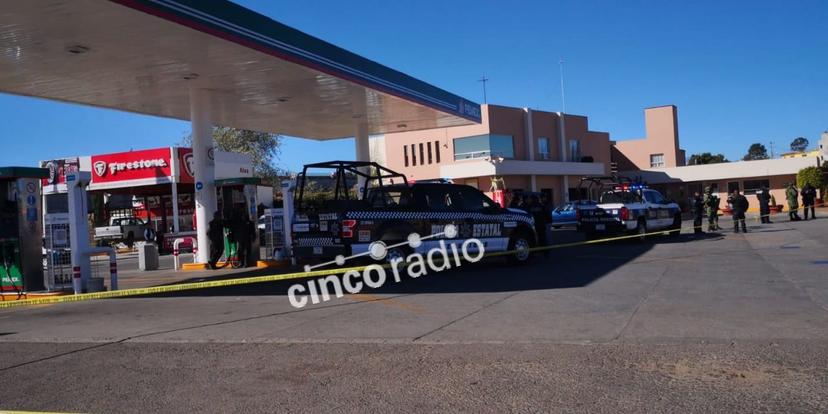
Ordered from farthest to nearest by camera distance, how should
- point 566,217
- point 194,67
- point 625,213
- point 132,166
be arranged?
point 566,217, point 132,166, point 625,213, point 194,67

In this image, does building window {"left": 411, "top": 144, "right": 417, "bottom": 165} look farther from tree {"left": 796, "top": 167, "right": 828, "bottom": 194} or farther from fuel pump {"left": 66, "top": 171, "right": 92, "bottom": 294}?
fuel pump {"left": 66, "top": 171, "right": 92, "bottom": 294}

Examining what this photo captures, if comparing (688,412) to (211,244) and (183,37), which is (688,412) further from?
(211,244)

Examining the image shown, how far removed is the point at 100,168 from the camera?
1280 inches

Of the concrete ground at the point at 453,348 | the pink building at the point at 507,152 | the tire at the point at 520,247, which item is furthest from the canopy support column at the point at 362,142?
the pink building at the point at 507,152

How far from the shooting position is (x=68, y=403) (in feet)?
19.5

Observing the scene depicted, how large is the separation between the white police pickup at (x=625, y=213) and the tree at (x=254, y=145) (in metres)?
31.1

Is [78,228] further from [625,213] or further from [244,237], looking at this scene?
[625,213]

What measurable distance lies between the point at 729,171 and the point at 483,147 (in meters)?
21.5

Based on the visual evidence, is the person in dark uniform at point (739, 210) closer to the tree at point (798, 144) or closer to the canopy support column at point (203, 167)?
the canopy support column at point (203, 167)

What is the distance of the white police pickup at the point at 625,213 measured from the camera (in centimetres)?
2075

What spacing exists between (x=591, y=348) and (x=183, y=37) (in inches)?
400

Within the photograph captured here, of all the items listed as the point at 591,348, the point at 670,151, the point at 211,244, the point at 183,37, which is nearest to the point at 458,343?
Result: the point at 591,348

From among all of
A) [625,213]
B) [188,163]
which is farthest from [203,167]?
[188,163]

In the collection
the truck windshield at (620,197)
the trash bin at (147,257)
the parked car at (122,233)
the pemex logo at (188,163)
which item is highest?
the pemex logo at (188,163)
